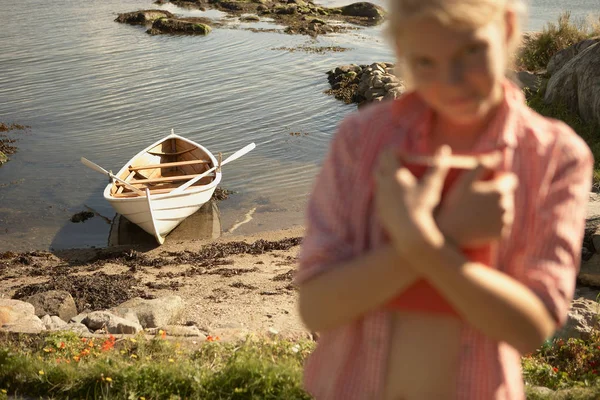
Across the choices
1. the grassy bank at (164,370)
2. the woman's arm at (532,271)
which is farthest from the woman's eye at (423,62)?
the grassy bank at (164,370)

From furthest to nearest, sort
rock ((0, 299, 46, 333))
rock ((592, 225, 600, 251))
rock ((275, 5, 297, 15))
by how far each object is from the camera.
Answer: rock ((275, 5, 297, 15))
rock ((592, 225, 600, 251))
rock ((0, 299, 46, 333))

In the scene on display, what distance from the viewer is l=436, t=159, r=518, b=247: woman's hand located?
4.33 feet

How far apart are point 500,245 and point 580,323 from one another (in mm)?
4768

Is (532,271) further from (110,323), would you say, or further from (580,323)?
(110,323)

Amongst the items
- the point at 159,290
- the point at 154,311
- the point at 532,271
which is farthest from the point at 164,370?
the point at 159,290

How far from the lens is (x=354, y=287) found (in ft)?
4.58

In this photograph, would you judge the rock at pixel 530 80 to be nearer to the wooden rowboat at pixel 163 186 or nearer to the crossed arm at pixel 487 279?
the wooden rowboat at pixel 163 186

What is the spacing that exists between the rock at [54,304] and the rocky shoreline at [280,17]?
2649cm

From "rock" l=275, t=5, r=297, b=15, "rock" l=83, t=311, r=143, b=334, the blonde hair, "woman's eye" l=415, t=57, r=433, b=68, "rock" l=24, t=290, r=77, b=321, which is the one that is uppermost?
the blonde hair

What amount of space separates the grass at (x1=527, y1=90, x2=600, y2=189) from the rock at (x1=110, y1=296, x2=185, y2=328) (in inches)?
279

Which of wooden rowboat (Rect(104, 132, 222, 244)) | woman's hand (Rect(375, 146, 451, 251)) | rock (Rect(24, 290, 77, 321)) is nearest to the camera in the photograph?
woman's hand (Rect(375, 146, 451, 251))

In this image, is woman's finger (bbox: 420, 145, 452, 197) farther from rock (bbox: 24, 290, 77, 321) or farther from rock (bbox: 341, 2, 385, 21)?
rock (bbox: 341, 2, 385, 21)

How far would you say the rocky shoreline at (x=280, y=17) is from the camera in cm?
3388

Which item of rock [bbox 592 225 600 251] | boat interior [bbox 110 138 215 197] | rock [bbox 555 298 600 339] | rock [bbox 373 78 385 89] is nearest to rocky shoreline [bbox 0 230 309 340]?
boat interior [bbox 110 138 215 197]
